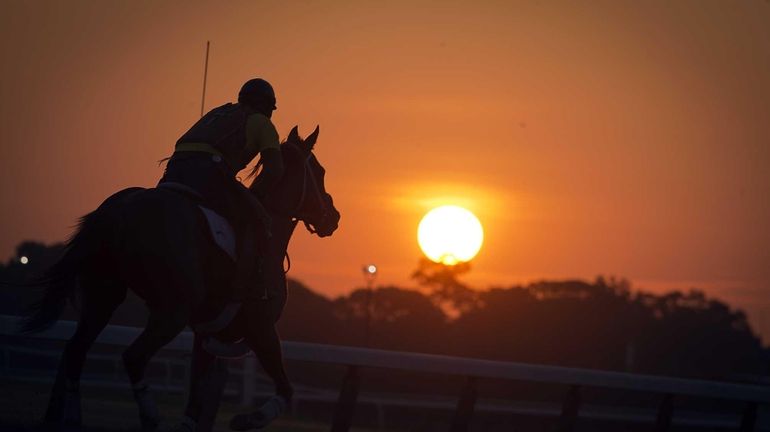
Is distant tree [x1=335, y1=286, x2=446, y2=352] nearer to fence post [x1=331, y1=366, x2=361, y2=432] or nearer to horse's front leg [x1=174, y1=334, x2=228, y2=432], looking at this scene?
fence post [x1=331, y1=366, x2=361, y2=432]

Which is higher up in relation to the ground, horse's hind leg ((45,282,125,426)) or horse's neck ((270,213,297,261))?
horse's neck ((270,213,297,261))

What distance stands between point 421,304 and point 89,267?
303 feet

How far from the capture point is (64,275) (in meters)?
8.80

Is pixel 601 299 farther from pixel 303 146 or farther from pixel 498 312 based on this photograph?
→ pixel 303 146

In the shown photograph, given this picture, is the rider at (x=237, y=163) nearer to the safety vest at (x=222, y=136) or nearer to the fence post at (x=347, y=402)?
the safety vest at (x=222, y=136)

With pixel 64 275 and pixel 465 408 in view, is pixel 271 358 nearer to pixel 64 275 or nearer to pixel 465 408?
pixel 64 275

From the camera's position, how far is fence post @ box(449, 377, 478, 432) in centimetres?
1226

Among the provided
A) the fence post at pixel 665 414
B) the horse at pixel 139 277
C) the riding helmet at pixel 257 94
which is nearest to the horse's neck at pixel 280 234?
the horse at pixel 139 277

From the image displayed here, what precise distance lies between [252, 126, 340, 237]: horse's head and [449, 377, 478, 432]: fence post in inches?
94.9

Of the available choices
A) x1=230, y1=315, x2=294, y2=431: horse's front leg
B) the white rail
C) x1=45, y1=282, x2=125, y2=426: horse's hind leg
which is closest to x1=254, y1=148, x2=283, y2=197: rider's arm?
x1=230, y1=315, x2=294, y2=431: horse's front leg

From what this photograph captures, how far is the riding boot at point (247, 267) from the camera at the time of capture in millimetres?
9195

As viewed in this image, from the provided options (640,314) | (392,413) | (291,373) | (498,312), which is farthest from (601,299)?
(392,413)

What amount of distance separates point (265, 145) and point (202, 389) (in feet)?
5.81

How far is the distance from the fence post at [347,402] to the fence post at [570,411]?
234cm
